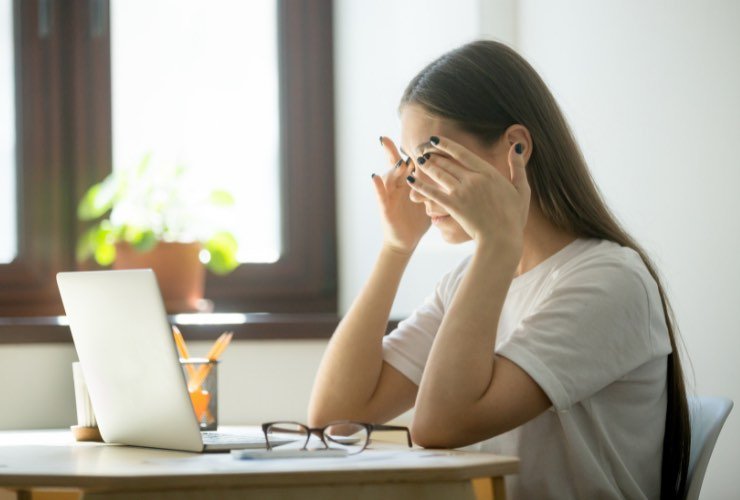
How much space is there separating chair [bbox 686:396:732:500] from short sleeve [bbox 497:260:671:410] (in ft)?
0.31

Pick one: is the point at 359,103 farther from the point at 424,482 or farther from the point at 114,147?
the point at 424,482

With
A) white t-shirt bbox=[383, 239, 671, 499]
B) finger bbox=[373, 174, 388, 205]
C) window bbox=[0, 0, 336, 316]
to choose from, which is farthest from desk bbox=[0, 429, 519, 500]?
window bbox=[0, 0, 336, 316]

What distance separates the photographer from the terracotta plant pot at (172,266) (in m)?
2.55

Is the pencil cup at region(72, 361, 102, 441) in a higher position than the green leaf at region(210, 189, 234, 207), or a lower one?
lower

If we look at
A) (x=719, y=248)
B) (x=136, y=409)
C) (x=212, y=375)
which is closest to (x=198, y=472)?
(x=136, y=409)

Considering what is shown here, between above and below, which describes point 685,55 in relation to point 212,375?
above

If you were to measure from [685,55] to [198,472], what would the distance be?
126 centimetres

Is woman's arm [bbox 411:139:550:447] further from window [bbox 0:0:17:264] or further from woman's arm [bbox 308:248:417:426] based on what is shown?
window [bbox 0:0:17:264]

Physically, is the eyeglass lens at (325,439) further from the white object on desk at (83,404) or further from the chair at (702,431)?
the chair at (702,431)

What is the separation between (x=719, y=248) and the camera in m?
1.82

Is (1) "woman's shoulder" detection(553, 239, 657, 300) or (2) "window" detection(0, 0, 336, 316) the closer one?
(1) "woman's shoulder" detection(553, 239, 657, 300)

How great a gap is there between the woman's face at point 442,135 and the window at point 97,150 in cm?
119

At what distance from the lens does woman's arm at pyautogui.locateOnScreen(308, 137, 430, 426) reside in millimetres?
1701

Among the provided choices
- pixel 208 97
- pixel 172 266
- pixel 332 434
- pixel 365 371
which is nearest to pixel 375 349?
pixel 365 371
